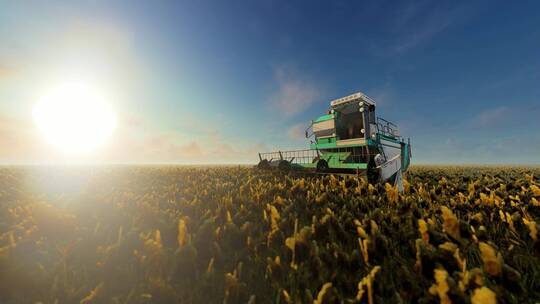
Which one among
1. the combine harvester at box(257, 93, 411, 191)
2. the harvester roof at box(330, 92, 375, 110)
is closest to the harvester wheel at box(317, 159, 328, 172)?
the combine harvester at box(257, 93, 411, 191)

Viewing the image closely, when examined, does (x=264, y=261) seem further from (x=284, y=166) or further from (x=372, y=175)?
(x=284, y=166)

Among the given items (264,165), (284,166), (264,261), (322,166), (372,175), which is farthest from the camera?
(264,165)

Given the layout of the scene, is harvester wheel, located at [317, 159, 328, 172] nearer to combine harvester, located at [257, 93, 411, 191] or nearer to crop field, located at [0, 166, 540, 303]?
combine harvester, located at [257, 93, 411, 191]

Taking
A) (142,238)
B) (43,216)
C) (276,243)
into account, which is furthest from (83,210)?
(276,243)

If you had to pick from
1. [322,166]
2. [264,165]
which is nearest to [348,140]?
[322,166]

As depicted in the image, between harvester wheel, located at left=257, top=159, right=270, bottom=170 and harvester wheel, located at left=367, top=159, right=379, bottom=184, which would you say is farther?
harvester wheel, located at left=257, top=159, right=270, bottom=170

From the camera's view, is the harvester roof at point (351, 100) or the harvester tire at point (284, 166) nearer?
the harvester roof at point (351, 100)

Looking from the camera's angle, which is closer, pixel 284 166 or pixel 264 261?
pixel 264 261

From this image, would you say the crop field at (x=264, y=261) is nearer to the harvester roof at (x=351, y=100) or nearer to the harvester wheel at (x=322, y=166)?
the harvester wheel at (x=322, y=166)

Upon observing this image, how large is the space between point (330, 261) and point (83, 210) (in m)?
5.11

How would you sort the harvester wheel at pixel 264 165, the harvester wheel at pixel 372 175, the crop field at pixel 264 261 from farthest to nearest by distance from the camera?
the harvester wheel at pixel 264 165, the harvester wheel at pixel 372 175, the crop field at pixel 264 261

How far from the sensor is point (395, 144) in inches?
570

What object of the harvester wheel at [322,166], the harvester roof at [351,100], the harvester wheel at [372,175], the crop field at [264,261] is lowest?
the crop field at [264,261]

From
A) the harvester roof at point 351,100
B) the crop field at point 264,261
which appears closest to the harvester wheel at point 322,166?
the harvester roof at point 351,100
